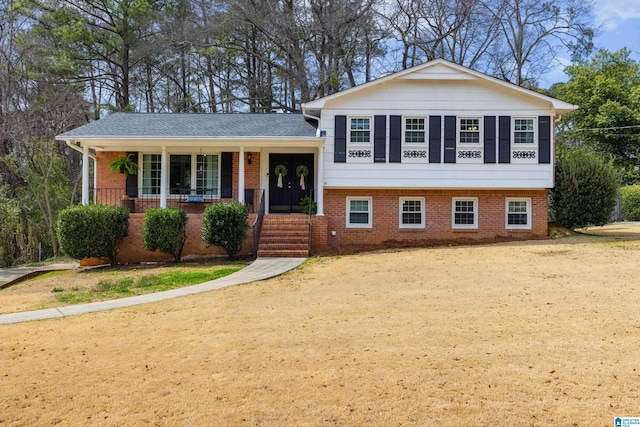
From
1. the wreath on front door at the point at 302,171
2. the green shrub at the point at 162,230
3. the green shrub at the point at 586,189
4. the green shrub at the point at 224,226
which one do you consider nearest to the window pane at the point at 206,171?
the wreath on front door at the point at 302,171

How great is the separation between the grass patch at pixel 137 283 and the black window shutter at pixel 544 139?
1042cm

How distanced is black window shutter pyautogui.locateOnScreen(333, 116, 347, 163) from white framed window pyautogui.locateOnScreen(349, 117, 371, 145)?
8.2 inches

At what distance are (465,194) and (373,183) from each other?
3.20 metres

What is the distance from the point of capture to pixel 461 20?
27.9m

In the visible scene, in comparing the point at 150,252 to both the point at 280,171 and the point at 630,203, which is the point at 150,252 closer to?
the point at 280,171

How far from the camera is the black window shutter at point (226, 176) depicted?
1675cm

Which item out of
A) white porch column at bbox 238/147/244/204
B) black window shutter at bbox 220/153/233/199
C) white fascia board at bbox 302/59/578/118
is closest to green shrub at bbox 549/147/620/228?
white fascia board at bbox 302/59/578/118

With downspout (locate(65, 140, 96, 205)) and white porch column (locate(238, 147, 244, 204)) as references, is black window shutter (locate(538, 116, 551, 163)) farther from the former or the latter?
downspout (locate(65, 140, 96, 205))

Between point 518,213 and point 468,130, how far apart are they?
330cm

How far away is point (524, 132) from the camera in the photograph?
623 inches

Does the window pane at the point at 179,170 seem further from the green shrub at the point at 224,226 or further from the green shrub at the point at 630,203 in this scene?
the green shrub at the point at 630,203

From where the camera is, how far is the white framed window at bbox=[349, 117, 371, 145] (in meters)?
15.9

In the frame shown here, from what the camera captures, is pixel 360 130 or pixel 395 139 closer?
pixel 395 139

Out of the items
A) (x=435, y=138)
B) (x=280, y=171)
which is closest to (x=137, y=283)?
(x=280, y=171)
